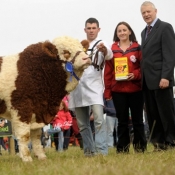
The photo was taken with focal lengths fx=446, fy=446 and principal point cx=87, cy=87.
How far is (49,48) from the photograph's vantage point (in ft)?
21.5

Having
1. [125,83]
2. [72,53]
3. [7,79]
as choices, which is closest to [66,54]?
[72,53]

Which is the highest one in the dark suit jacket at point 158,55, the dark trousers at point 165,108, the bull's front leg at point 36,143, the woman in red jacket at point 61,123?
the dark suit jacket at point 158,55

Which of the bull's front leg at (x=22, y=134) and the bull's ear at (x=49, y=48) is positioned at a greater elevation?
the bull's ear at (x=49, y=48)

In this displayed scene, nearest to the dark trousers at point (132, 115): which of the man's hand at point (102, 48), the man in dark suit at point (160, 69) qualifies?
the man in dark suit at point (160, 69)

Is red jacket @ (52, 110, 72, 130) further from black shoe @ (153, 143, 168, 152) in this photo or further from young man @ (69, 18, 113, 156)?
black shoe @ (153, 143, 168, 152)

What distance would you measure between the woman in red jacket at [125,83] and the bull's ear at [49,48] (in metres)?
1.12

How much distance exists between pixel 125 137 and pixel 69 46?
1947 mm

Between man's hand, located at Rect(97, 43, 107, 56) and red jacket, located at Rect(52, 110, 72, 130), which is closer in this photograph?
man's hand, located at Rect(97, 43, 107, 56)

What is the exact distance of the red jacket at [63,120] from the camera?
1166 cm

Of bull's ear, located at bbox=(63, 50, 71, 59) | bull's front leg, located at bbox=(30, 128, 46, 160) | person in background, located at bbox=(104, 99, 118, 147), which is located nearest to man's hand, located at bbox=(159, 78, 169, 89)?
bull's ear, located at bbox=(63, 50, 71, 59)

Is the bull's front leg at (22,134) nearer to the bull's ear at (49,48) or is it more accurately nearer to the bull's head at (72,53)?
the bull's ear at (49,48)

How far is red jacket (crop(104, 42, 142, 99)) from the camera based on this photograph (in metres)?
7.26

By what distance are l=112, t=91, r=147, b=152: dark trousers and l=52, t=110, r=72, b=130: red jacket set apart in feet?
14.0

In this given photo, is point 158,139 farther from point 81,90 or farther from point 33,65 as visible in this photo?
point 33,65
